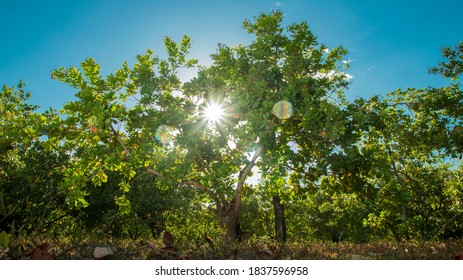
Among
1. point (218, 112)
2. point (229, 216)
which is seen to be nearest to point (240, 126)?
point (218, 112)

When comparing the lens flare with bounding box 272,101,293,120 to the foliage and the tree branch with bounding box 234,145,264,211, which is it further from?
the tree branch with bounding box 234,145,264,211

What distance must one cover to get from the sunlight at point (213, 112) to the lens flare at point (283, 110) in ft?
5.87

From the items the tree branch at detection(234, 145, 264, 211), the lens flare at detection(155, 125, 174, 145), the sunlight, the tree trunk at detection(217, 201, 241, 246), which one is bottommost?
the tree trunk at detection(217, 201, 241, 246)

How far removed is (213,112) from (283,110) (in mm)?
2176

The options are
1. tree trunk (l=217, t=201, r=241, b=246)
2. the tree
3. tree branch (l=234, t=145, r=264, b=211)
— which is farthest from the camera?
tree trunk (l=217, t=201, r=241, b=246)

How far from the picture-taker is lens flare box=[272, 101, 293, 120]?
8.95 metres

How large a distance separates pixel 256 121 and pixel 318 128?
1.67 metres

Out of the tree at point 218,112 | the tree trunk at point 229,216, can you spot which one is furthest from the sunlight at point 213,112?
the tree trunk at point 229,216

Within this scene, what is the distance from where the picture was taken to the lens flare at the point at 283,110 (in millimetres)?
8945

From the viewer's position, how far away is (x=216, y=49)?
35.7 ft

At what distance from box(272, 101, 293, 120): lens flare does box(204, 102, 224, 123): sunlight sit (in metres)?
1.79

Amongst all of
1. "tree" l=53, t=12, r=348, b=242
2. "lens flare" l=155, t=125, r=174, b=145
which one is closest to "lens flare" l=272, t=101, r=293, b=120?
"tree" l=53, t=12, r=348, b=242

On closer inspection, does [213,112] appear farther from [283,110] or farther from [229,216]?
[229,216]

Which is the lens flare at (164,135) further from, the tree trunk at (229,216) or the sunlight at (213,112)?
the tree trunk at (229,216)
